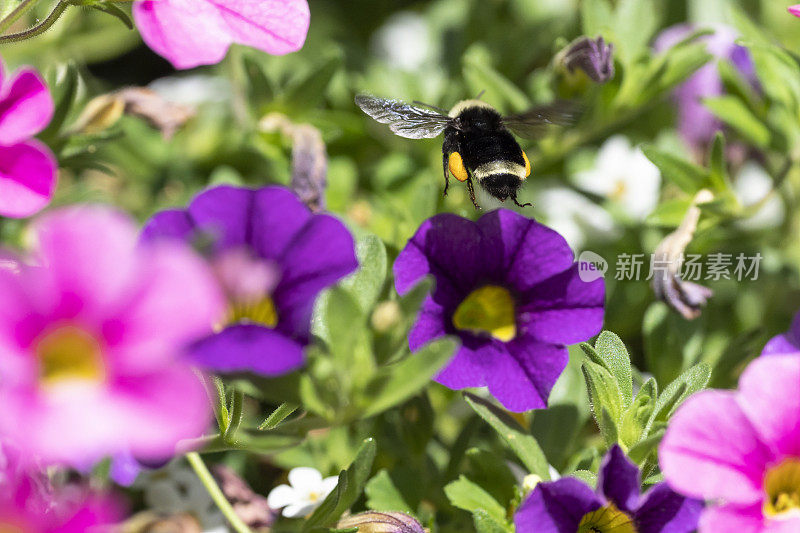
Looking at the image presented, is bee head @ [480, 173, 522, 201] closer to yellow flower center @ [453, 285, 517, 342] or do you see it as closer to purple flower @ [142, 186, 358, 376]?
yellow flower center @ [453, 285, 517, 342]

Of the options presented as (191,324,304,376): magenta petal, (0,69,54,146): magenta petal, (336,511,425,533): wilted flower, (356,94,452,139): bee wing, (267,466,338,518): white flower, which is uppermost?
(0,69,54,146): magenta petal

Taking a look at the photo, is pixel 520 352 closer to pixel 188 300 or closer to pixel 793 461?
pixel 793 461

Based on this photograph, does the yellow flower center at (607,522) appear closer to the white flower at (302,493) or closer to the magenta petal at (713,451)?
the magenta petal at (713,451)

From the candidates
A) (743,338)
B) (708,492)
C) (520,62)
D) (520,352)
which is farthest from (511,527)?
(520,62)

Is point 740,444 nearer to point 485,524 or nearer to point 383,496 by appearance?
point 485,524

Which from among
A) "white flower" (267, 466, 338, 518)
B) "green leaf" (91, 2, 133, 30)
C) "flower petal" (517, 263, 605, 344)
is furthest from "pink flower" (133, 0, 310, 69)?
"white flower" (267, 466, 338, 518)

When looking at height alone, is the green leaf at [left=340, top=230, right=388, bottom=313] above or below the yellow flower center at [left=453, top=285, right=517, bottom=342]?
above
